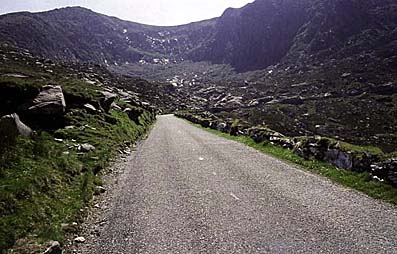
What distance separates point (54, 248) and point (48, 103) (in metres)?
17.5

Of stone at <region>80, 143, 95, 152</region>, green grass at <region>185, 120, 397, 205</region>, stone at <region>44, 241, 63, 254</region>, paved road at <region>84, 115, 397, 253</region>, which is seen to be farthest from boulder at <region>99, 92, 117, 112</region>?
stone at <region>44, 241, 63, 254</region>

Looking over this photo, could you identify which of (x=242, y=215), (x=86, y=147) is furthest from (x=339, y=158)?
(x=86, y=147)

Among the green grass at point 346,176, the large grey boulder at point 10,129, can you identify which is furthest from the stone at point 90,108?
the green grass at point 346,176

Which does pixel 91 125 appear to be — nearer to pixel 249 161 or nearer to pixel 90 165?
pixel 90 165

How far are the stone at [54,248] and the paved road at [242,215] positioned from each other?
928 mm

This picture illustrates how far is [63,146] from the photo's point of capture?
20141 mm

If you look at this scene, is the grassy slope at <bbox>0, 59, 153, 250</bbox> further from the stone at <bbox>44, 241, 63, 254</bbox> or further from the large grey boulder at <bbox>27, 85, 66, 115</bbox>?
the large grey boulder at <bbox>27, 85, 66, 115</bbox>

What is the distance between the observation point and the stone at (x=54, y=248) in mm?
9361

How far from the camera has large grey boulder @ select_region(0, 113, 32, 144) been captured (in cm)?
1595

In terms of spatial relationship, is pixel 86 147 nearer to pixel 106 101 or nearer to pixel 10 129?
pixel 10 129

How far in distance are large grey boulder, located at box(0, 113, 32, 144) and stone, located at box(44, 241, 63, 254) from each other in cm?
758

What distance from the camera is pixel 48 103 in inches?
985

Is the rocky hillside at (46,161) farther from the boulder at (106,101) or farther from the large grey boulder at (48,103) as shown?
the boulder at (106,101)

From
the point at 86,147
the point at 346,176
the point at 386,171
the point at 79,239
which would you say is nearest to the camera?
the point at 79,239
